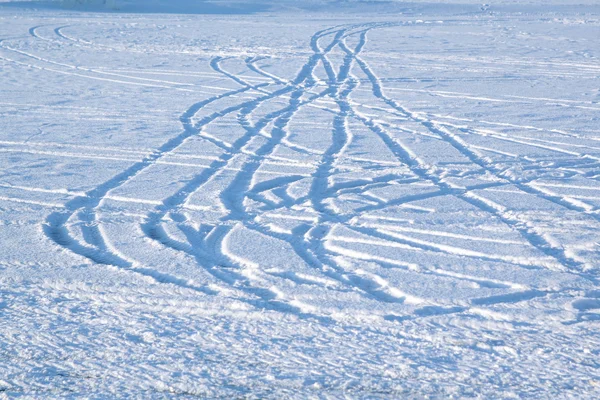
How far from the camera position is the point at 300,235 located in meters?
5.32

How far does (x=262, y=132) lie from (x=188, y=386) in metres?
5.51

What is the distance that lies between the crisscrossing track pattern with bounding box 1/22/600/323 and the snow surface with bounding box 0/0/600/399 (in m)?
0.02

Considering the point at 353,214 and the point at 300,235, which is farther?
the point at 353,214

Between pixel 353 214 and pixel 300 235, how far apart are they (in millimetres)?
635

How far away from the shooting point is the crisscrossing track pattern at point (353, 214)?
444cm

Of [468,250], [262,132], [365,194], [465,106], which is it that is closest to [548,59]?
[465,106]

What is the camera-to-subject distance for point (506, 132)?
8.56m

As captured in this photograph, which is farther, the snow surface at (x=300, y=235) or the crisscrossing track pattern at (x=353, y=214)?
the crisscrossing track pattern at (x=353, y=214)

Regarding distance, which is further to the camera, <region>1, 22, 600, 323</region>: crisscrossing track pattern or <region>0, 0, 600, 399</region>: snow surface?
<region>1, 22, 600, 323</region>: crisscrossing track pattern

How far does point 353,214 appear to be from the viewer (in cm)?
580

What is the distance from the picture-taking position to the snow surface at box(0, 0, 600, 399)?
11.5 ft

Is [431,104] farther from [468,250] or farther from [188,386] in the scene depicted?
[188,386]

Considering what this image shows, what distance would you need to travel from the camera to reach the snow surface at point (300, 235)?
3.52m

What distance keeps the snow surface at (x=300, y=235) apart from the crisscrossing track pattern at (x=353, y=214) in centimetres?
2
